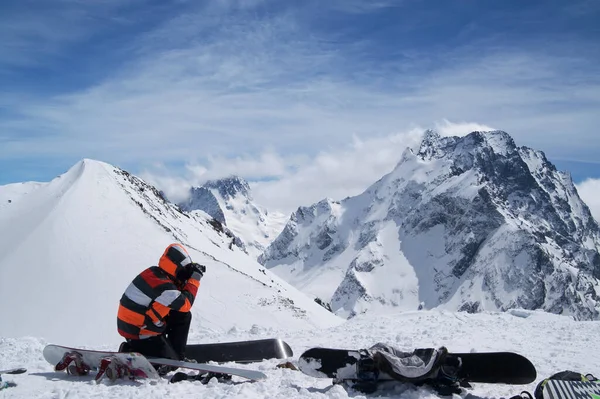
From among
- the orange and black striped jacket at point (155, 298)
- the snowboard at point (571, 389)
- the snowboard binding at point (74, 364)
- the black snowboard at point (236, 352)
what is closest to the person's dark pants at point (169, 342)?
the orange and black striped jacket at point (155, 298)

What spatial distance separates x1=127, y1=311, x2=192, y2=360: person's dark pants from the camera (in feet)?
27.3

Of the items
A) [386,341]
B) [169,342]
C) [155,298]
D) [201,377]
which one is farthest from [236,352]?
[386,341]

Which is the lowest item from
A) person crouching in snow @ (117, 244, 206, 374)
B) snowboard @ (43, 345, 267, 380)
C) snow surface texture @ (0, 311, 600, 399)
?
snow surface texture @ (0, 311, 600, 399)

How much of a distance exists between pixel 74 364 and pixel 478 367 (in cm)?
650

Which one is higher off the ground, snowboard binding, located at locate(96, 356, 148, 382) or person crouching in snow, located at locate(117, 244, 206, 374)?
person crouching in snow, located at locate(117, 244, 206, 374)

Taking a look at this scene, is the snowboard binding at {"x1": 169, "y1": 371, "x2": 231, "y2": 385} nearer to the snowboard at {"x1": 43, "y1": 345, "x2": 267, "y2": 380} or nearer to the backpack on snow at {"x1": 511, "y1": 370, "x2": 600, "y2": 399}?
the snowboard at {"x1": 43, "y1": 345, "x2": 267, "y2": 380}

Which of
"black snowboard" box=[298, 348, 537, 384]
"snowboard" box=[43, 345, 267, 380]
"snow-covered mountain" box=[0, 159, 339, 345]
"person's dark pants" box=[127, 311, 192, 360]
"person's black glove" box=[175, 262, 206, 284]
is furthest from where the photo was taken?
"snow-covered mountain" box=[0, 159, 339, 345]

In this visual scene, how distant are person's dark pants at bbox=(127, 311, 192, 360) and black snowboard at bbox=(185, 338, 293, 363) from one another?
1.44 meters

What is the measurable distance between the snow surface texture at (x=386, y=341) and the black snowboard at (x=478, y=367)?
21 cm

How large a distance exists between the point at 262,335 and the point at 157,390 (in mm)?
7609

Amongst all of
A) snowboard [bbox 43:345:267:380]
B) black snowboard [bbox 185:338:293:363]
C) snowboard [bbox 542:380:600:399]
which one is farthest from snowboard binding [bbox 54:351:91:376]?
snowboard [bbox 542:380:600:399]

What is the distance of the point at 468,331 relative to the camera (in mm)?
14086

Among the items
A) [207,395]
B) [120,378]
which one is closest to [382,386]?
[207,395]

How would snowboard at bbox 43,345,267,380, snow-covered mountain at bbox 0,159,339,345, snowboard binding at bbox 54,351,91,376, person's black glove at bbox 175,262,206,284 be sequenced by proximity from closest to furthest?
snowboard at bbox 43,345,267,380, person's black glove at bbox 175,262,206,284, snowboard binding at bbox 54,351,91,376, snow-covered mountain at bbox 0,159,339,345
